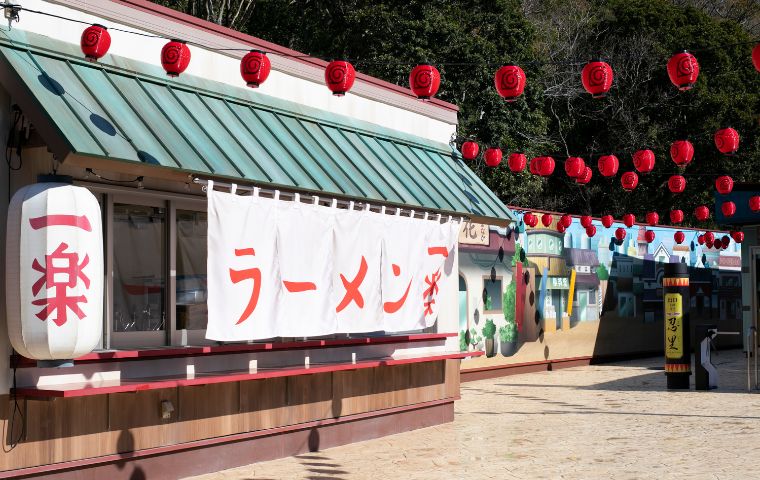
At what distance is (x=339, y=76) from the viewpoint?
1238 centimetres

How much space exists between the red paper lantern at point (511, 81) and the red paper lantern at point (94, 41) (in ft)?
20.0

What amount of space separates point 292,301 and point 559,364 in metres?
16.2

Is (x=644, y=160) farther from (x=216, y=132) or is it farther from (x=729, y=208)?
(x=216, y=132)

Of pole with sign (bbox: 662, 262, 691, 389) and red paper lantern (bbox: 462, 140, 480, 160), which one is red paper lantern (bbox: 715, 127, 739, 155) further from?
red paper lantern (bbox: 462, 140, 480, 160)

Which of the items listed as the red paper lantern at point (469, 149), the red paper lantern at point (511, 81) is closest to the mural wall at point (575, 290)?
the red paper lantern at point (469, 149)

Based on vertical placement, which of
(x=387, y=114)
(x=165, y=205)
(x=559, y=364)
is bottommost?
(x=559, y=364)

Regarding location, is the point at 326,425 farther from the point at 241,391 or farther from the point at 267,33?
the point at 267,33

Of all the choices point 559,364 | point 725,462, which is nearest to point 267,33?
point 559,364

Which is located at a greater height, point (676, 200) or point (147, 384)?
point (676, 200)

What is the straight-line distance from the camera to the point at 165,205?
11.1m

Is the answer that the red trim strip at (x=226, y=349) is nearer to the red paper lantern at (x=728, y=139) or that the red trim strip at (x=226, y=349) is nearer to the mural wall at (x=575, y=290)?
the red paper lantern at (x=728, y=139)

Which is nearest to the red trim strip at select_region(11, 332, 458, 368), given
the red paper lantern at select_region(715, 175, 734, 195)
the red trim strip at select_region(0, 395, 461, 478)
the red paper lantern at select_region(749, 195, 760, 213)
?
the red trim strip at select_region(0, 395, 461, 478)

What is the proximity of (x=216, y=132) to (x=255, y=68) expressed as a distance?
1.04 m

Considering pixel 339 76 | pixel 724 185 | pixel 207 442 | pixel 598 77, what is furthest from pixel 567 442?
pixel 724 185
